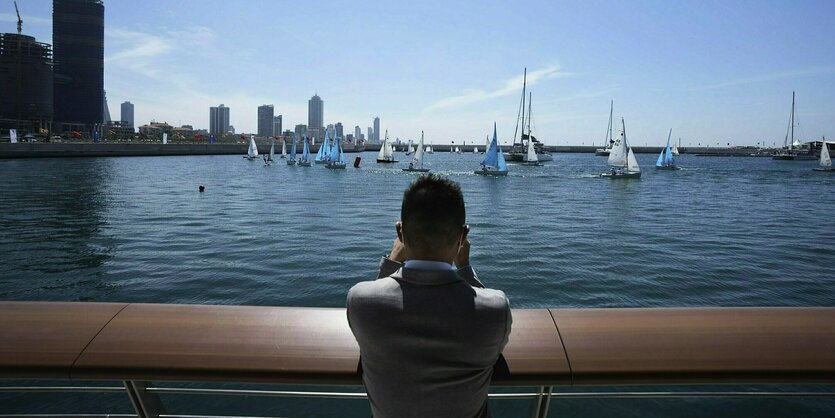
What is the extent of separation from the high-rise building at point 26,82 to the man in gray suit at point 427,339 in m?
165

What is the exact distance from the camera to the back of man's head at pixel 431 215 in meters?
1.88

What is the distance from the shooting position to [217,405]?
21.7 ft

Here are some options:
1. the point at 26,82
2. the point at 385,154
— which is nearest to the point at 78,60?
the point at 26,82

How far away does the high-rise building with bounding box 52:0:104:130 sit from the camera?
521 feet

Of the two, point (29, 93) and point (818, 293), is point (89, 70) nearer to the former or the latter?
point (29, 93)

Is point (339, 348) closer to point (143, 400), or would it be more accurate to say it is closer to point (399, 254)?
point (399, 254)

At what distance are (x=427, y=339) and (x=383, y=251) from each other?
16347 millimetres

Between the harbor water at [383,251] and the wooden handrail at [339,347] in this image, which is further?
the harbor water at [383,251]

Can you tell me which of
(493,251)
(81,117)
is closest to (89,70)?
(81,117)

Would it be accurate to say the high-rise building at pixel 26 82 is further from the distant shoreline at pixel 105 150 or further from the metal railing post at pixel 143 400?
the metal railing post at pixel 143 400

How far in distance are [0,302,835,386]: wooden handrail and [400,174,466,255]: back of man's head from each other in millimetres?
364

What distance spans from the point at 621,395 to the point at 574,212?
28.8 metres

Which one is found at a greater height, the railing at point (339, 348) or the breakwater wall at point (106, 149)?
the breakwater wall at point (106, 149)

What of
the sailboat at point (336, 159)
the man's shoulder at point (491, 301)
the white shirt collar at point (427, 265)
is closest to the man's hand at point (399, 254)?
the white shirt collar at point (427, 265)
